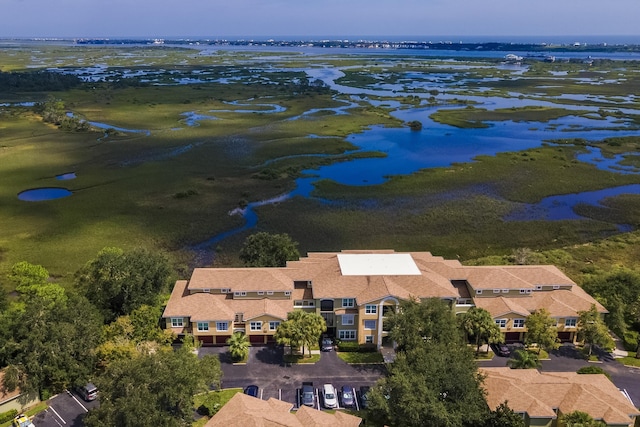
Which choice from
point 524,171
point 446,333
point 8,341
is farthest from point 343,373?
point 524,171

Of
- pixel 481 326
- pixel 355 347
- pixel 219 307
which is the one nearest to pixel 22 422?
pixel 219 307

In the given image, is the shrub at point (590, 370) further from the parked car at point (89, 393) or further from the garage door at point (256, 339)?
the parked car at point (89, 393)

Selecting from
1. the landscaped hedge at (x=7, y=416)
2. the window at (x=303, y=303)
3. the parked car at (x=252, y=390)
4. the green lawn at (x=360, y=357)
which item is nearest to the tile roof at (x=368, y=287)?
the window at (x=303, y=303)

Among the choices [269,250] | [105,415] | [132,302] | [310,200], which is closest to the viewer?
[105,415]

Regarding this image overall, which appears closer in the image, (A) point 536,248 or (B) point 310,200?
(A) point 536,248

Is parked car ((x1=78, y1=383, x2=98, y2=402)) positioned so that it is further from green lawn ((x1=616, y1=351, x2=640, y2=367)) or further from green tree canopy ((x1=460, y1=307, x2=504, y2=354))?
green lawn ((x1=616, y1=351, x2=640, y2=367))

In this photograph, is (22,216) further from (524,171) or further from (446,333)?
(524,171)

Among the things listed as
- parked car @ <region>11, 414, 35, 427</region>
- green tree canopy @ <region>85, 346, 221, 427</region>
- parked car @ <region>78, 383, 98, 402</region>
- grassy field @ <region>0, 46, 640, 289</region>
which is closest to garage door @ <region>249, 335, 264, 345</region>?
green tree canopy @ <region>85, 346, 221, 427</region>
